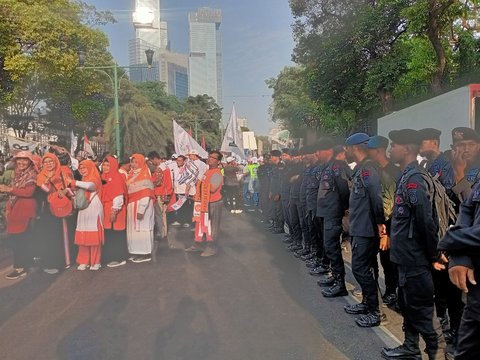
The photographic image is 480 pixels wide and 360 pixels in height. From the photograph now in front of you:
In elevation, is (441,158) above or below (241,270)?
above

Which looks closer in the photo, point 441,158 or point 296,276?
point 441,158

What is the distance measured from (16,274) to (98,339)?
2.89 m

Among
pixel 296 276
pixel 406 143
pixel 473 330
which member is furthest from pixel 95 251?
pixel 473 330

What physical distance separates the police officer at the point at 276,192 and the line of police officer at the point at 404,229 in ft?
9.98

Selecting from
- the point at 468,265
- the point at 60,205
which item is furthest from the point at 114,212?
the point at 468,265

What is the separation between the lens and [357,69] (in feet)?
63.6

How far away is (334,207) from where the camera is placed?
215 inches

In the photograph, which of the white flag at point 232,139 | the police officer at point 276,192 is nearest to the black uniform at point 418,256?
the police officer at point 276,192

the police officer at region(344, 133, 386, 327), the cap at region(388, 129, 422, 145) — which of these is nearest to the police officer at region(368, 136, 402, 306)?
the police officer at region(344, 133, 386, 327)

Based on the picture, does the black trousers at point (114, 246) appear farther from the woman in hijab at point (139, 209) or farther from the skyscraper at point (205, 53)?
the skyscraper at point (205, 53)

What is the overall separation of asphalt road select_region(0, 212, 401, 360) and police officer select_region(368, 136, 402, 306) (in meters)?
0.49

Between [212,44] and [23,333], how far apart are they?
70.6 ft

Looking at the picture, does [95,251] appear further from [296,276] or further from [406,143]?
[406,143]

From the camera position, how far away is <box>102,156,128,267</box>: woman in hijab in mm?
6910
